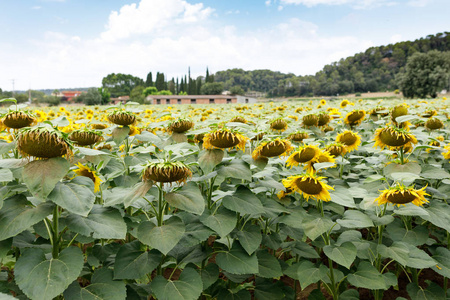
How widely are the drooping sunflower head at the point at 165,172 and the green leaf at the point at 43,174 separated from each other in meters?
0.34

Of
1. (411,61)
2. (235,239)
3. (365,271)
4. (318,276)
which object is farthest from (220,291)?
(411,61)

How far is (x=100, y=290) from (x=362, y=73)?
73627mm

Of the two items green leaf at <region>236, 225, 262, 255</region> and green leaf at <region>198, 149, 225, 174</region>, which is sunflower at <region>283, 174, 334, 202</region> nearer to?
green leaf at <region>236, 225, 262, 255</region>

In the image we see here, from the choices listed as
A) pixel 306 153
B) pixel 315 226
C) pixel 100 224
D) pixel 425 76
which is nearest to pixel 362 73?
pixel 425 76

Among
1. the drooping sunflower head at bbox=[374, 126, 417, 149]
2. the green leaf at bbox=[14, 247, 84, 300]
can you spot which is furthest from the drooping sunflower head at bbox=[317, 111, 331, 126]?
the green leaf at bbox=[14, 247, 84, 300]

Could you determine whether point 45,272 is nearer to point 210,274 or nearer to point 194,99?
point 210,274

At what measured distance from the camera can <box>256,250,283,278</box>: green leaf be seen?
5.91ft

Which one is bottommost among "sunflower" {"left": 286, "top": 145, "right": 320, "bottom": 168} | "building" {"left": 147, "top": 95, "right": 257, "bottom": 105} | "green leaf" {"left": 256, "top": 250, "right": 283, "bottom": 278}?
"green leaf" {"left": 256, "top": 250, "right": 283, "bottom": 278}

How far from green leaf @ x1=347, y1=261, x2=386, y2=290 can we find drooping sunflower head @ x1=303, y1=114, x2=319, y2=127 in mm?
1728

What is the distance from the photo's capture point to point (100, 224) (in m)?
1.42

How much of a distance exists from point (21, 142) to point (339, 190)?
1751mm

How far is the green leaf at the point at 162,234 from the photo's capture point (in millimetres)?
1384

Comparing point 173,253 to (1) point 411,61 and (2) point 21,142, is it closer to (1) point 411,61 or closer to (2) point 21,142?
(2) point 21,142

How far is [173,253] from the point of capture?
1.76 meters
